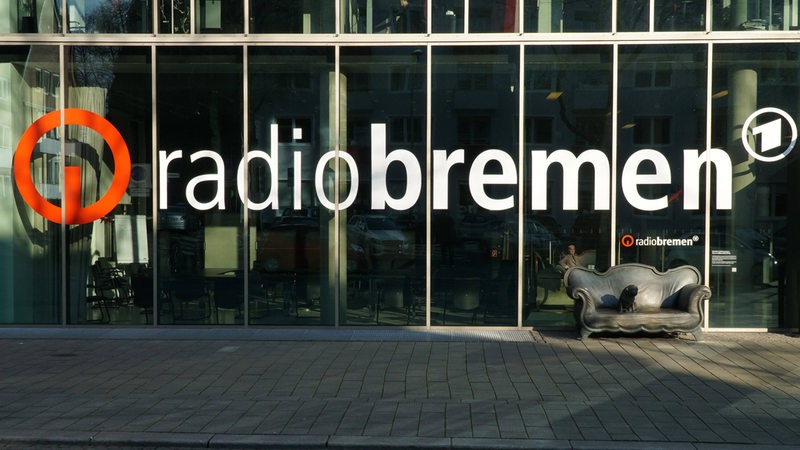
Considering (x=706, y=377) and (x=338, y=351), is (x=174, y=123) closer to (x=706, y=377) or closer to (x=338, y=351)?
(x=338, y=351)

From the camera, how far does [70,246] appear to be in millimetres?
13375

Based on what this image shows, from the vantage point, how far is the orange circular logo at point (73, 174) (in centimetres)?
1329

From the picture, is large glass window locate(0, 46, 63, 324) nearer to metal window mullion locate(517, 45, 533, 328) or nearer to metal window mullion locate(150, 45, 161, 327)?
metal window mullion locate(150, 45, 161, 327)

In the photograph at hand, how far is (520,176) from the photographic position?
42.7 ft

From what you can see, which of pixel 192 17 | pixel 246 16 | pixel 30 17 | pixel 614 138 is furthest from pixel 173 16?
pixel 614 138

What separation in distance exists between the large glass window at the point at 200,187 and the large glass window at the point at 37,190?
181 cm

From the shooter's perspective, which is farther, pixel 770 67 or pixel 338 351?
pixel 770 67

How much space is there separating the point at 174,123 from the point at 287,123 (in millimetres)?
1923

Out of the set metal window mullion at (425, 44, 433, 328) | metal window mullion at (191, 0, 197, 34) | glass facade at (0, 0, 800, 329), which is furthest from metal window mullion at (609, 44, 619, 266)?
metal window mullion at (191, 0, 197, 34)

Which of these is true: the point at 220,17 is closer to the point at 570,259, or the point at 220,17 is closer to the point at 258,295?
the point at 258,295

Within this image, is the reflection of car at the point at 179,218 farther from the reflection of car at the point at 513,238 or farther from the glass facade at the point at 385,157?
the reflection of car at the point at 513,238

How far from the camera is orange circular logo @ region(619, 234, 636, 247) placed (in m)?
13.0

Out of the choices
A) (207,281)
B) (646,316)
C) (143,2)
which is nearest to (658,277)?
(646,316)

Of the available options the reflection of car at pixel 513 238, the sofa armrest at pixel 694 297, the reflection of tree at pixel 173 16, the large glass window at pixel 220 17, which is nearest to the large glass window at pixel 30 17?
the reflection of tree at pixel 173 16
